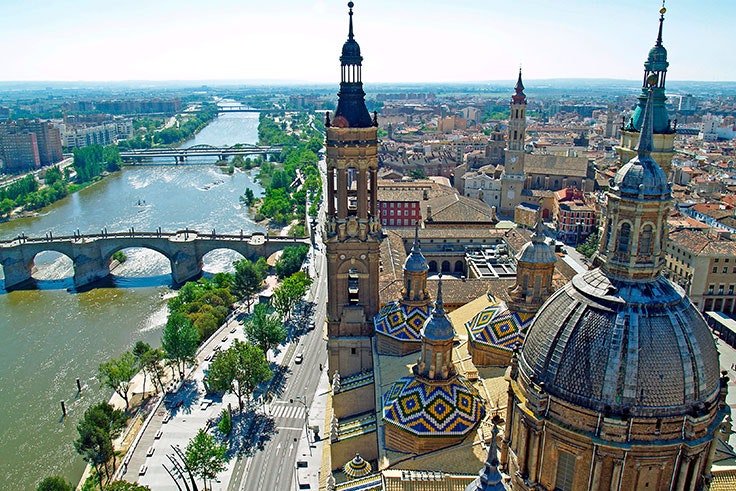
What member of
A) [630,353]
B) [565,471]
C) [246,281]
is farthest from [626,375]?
[246,281]

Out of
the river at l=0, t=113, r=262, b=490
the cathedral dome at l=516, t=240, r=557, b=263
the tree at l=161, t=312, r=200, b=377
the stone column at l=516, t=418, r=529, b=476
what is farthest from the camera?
the tree at l=161, t=312, r=200, b=377

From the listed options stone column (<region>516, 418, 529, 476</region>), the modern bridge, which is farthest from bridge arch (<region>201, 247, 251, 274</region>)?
the modern bridge

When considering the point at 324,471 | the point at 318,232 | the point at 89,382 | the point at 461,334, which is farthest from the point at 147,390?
the point at 318,232

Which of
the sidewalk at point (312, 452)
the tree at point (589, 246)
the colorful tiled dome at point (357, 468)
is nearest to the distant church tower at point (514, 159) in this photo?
the tree at point (589, 246)

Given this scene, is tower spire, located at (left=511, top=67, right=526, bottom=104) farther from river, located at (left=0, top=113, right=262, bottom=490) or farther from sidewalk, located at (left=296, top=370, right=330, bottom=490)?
sidewalk, located at (left=296, top=370, right=330, bottom=490)

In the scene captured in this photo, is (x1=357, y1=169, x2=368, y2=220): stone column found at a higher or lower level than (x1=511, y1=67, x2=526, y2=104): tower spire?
lower

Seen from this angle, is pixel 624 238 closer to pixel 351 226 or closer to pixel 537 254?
pixel 537 254
